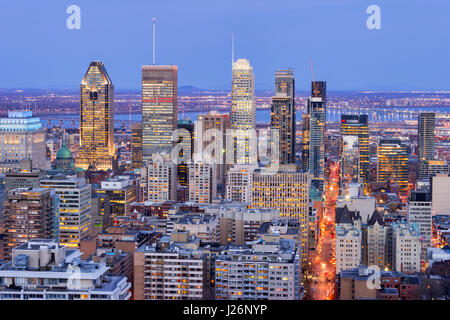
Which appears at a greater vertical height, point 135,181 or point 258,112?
point 258,112

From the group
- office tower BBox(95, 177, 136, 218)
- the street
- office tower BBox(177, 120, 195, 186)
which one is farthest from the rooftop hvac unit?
office tower BBox(177, 120, 195, 186)

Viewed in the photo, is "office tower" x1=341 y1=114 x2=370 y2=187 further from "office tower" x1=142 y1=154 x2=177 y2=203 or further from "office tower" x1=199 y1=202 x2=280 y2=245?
"office tower" x1=199 y1=202 x2=280 y2=245

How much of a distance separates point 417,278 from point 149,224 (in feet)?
21.0

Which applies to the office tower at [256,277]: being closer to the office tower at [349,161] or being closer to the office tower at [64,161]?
the office tower at [64,161]

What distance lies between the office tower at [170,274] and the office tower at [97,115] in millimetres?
19598

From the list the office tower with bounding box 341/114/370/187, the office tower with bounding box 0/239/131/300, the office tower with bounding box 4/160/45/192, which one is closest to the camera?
the office tower with bounding box 0/239/131/300

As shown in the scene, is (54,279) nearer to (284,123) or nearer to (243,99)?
(284,123)

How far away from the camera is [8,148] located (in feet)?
78.4

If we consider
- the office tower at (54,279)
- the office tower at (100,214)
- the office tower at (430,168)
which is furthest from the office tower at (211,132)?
the office tower at (54,279)

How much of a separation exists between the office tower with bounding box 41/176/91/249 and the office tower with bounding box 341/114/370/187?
1367cm

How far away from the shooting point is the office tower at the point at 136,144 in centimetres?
2723

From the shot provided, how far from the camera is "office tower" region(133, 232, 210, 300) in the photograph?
850cm
